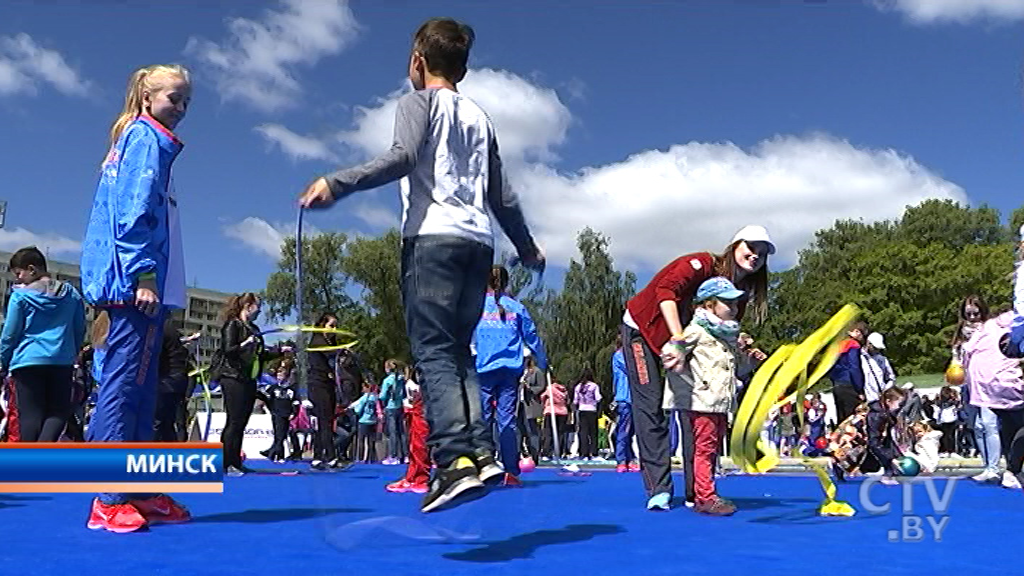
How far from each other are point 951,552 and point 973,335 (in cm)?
609

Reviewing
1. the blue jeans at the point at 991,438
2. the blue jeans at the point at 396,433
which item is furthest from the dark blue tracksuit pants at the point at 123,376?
the blue jeans at the point at 396,433

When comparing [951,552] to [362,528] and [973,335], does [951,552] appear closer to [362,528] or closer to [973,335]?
[362,528]

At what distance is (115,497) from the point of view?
3861 millimetres

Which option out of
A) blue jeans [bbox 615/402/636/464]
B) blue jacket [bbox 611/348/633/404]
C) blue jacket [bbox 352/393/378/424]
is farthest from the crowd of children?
blue jacket [bbox 352/393/378/424]

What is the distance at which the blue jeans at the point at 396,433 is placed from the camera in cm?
1571

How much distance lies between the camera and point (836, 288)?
53.1m

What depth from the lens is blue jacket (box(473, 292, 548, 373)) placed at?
23.5 ft

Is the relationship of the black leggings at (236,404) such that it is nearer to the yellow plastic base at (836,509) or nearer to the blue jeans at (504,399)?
the blue jeans at (504,399)

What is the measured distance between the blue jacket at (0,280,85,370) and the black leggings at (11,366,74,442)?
0.07 meters

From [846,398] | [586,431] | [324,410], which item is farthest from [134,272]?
[586,431]

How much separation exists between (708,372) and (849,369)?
4.03 m

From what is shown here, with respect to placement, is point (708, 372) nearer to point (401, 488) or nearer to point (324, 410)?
point (401, 488)

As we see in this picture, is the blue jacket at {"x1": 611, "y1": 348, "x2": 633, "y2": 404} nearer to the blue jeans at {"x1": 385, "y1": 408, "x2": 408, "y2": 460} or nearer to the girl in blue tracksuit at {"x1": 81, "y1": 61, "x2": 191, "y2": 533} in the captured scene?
the blue jeans at {"x1": 385, "y1": 408, "x2": 408, "y2": 460}

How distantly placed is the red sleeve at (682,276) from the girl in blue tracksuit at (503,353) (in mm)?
1982
